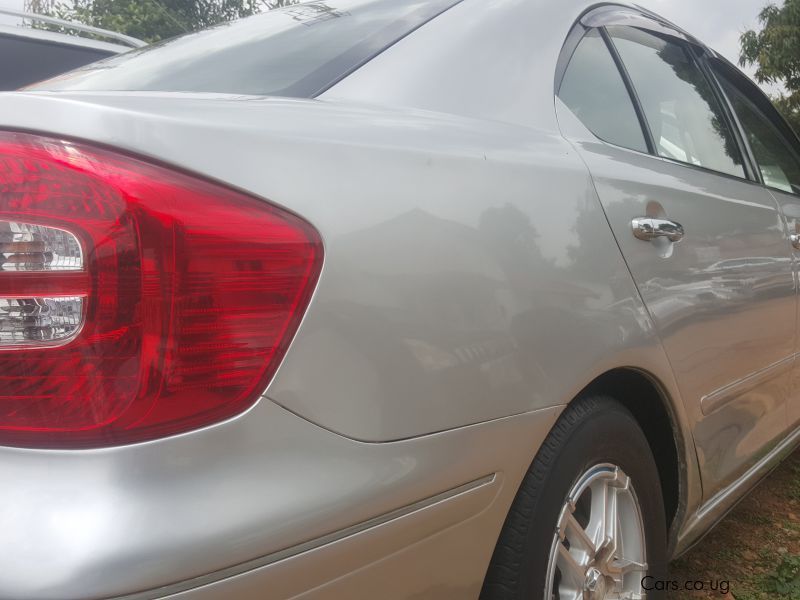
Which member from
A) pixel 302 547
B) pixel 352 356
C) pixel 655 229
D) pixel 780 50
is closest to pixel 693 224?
pixel 655 229

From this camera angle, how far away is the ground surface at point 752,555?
2207 mm

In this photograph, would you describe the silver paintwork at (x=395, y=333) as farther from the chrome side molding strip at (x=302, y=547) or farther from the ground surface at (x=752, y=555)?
the ground surface at (x=752, y=555)

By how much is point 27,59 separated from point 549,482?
3432mm

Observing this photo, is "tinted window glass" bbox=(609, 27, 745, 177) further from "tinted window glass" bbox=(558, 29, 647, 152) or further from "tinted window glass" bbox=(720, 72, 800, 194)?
"tinted window glass" bbox=(720, 72, 800, 194)

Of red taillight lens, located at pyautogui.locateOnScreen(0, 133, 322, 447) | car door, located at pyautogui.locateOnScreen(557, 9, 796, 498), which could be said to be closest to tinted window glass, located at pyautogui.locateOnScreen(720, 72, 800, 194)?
car door, located at pyautogui.locateOnScreen(557, 9, 796, 498)

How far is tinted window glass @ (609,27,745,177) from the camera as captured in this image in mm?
2014

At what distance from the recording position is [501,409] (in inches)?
45.3

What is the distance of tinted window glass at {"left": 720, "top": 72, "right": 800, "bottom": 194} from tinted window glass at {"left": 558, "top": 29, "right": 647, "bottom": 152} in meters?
0.90

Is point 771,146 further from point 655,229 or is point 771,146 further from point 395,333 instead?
point 395,333

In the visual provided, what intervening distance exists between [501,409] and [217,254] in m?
0.52

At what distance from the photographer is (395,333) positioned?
98cm

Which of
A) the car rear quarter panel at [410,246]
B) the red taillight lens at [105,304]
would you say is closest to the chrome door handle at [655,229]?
the car rear quarter panel at [410,246]

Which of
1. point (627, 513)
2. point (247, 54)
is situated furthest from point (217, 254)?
point (627, 513)

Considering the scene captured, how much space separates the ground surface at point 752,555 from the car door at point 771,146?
1.34 ft
